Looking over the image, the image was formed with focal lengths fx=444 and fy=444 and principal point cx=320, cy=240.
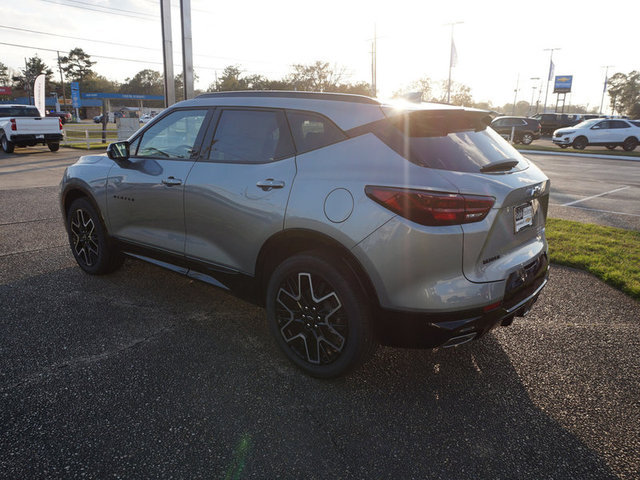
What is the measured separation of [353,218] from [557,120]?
142ft

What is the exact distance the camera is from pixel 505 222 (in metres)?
2.47

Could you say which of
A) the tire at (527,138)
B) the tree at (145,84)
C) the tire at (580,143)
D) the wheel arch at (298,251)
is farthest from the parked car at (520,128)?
the tree at (145,84)

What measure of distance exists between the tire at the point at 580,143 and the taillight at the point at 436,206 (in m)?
28.5

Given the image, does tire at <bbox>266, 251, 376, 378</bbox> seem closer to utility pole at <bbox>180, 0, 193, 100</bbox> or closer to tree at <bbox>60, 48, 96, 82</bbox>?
utility pole at <bbox>180, 0, 193, 100</bbox>

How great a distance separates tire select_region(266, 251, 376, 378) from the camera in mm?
2535

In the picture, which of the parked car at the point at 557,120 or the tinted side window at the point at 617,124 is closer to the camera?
the tinted side window at the point at 617,124

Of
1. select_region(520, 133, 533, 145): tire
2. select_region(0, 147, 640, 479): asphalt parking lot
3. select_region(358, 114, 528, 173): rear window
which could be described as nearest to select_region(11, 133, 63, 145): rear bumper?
select_region(0, 147, 640, 479): asphalt parking lot

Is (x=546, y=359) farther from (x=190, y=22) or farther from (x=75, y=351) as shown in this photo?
(x=190, y=22)

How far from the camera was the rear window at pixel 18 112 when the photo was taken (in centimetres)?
1896

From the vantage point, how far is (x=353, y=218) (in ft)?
7.97

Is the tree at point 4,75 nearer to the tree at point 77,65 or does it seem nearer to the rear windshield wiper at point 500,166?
the tree at point 77,65

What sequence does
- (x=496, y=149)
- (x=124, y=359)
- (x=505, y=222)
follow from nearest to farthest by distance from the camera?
(x=505, y=222) → (x=496, y=149) → (x=124, y=359)

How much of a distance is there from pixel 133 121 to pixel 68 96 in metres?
108

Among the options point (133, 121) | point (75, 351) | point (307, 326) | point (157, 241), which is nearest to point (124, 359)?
point (75, 351)
